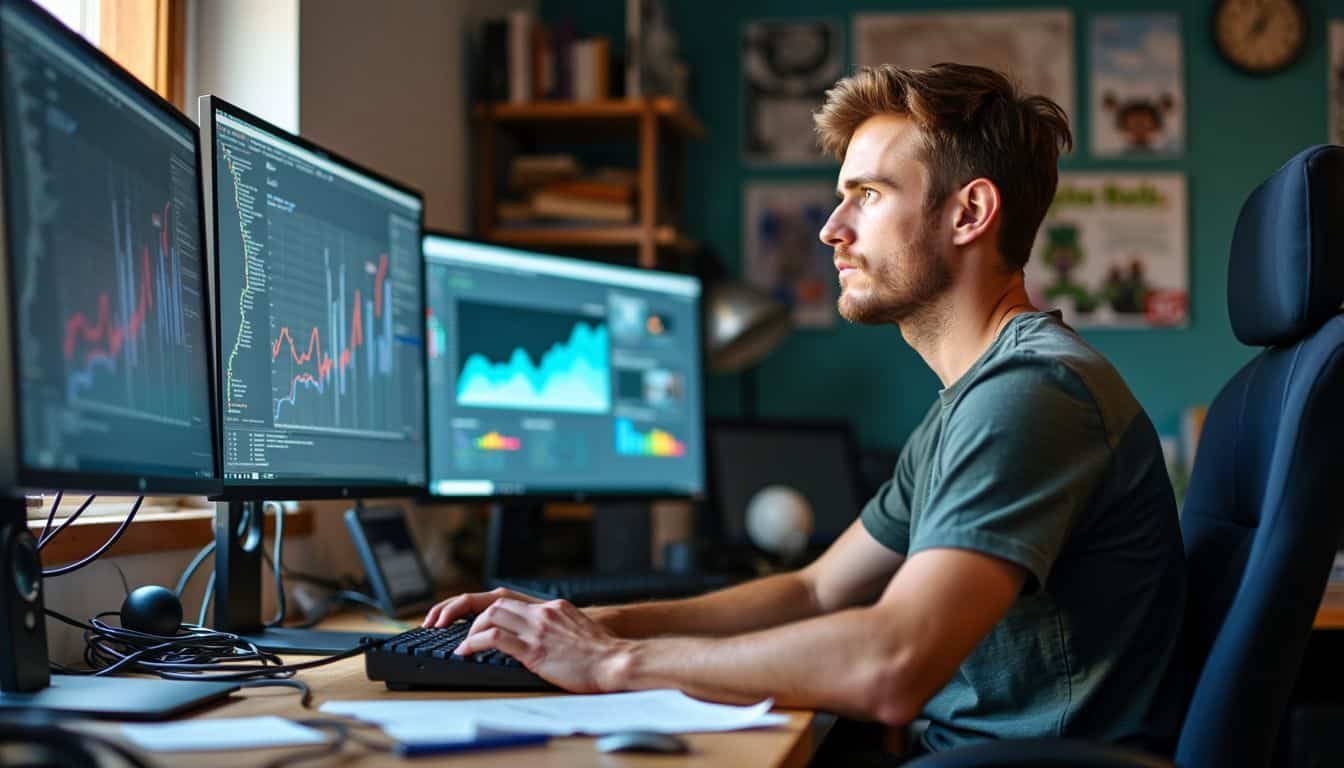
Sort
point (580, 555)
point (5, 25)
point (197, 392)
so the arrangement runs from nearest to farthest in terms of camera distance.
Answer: point (5, 25), point (197, 392), point (580, 555)

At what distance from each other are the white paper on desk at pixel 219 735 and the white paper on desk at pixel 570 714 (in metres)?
0.06

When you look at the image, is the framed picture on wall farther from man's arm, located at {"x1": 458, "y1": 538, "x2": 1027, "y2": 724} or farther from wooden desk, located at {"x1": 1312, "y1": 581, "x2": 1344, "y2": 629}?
man's arm, located at {"x1": 458, "y1": 538, "x2": 1027, "y2": 724}

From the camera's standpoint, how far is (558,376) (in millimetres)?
2055

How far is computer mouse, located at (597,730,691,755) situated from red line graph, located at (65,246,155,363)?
46 centimetres

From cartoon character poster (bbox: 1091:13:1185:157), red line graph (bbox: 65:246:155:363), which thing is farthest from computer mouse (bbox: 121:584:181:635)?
cartoon character poster (bbox: 1091:13:1185:157)

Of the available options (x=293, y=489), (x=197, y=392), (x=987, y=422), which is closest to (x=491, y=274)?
(x=293, y=489)

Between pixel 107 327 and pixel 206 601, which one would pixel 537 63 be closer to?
pixel 206 601

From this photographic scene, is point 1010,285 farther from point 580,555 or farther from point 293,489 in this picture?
point 580,555

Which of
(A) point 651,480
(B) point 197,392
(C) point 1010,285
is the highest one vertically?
(C) point 1010,285

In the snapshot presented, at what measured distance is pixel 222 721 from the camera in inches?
38.0

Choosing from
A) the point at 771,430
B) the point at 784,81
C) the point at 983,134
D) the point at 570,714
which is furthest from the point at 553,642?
the point at 784,81

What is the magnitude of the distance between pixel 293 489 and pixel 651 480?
0.87 metres

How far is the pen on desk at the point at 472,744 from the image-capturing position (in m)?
0.87

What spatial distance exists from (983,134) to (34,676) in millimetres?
1055
